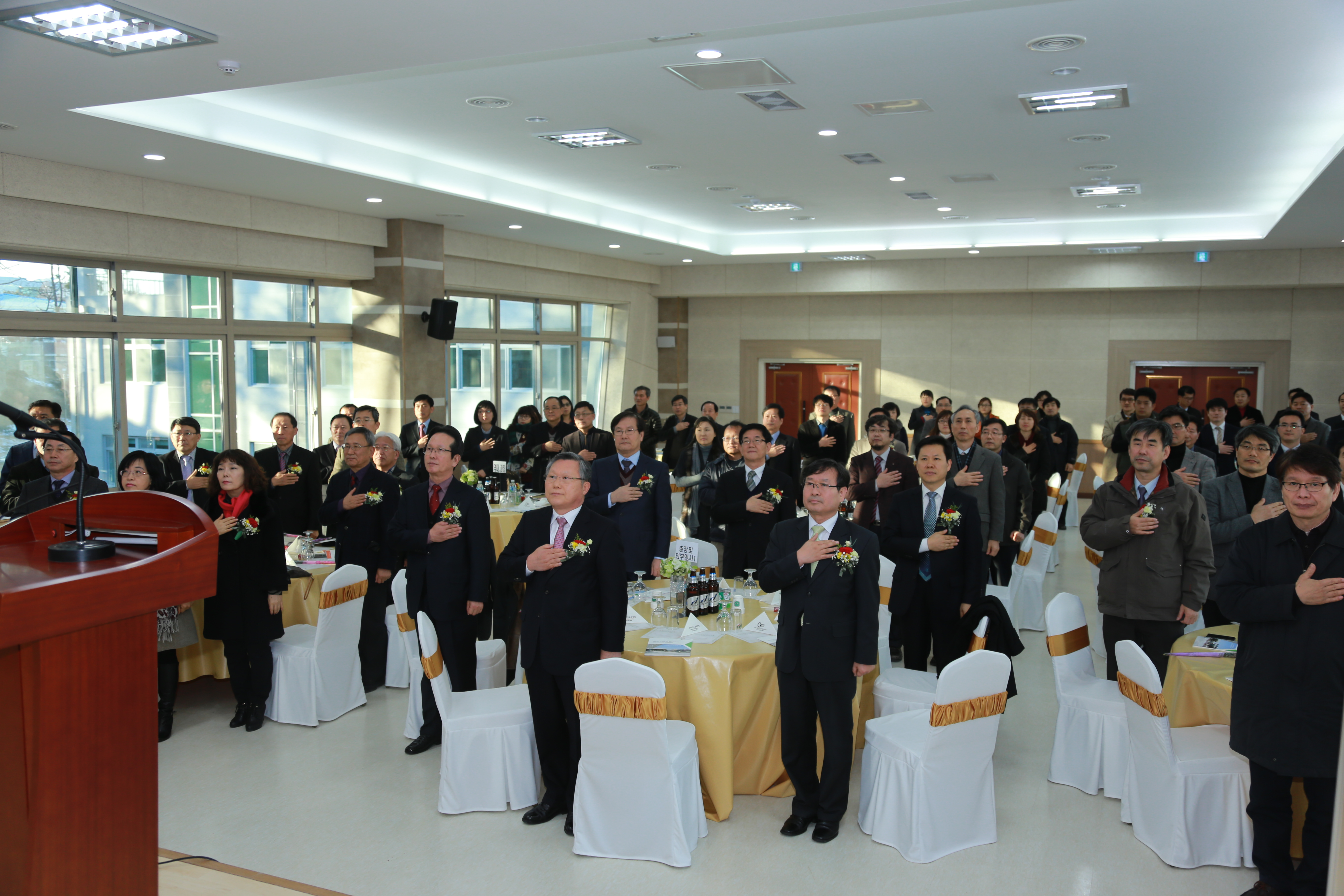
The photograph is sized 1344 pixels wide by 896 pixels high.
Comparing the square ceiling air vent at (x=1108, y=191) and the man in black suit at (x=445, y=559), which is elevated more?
the square ceiling air vent at (x=1108, y=191)

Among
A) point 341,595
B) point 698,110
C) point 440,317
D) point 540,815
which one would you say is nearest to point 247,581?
point 341,595

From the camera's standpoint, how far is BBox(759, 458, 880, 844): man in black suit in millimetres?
4387

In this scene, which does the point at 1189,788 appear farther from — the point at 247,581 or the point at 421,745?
the point at 247,581

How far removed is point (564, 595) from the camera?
14.8 ft

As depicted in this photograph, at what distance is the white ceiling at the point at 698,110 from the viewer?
4.74m

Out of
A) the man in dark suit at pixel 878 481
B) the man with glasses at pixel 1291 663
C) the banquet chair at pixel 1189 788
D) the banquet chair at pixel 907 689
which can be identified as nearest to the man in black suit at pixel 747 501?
the man in dark suit at pixel 878 481

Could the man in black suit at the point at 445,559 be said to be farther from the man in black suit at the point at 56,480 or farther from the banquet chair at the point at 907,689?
the banquet chair at the point at 907,689

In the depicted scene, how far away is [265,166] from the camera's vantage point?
27.2 feet

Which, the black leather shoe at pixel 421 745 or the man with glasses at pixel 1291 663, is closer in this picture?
the man with glasses at pixel 1291 663

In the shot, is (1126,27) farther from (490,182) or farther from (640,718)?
(490,182)

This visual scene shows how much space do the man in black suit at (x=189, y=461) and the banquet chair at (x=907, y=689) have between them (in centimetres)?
519

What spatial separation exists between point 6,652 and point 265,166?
765 cm

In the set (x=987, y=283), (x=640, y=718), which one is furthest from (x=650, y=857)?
(x=987, y=283)

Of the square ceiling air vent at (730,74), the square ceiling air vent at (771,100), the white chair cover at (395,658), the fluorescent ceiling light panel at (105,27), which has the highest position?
the square ceiling air vent at (771,100)
